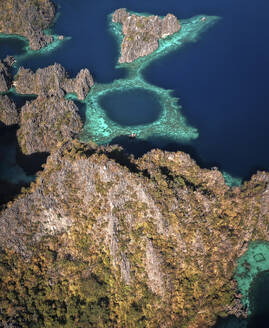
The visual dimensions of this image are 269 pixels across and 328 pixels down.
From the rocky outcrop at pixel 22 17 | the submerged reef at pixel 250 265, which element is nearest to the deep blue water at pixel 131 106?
the submerged reef at pixel 250 265

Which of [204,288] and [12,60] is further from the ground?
[12,60]

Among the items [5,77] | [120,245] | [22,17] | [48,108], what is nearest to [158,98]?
[48,108]

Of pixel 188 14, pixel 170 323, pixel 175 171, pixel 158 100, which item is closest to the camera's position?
pixel 170 323

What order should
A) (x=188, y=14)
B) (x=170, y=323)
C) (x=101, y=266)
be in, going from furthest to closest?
1. (x=188, y=14)
2. (x=101, y=266)
3. (x=170, y=323)

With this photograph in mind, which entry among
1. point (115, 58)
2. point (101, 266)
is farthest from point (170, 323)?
point (115, 58)

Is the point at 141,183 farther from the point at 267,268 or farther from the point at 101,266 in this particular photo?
the point at 267,268

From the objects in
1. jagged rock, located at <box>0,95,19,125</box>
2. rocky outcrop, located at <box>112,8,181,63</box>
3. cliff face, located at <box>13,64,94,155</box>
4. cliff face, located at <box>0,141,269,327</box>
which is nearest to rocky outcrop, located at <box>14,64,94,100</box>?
cliff face, located at <box>13,64,94,155</box>
